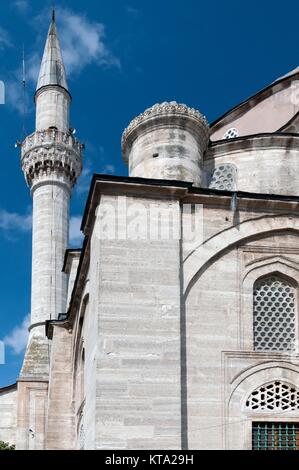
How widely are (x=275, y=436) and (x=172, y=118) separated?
522 cm

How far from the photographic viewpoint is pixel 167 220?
11188 mm

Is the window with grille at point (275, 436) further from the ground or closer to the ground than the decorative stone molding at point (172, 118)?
closer to the ground

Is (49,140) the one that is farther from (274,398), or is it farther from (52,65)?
(274,398)

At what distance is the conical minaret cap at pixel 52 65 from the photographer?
91.1 feet

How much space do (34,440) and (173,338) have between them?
11270 mm

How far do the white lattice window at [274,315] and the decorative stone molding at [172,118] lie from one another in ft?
10.0

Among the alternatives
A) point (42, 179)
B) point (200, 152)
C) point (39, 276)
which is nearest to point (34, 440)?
point (39, 276)

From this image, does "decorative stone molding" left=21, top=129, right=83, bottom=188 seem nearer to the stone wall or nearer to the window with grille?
the stone wall

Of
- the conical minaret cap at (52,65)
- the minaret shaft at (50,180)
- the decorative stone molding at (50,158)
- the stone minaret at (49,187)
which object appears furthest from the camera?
the conical minaret cap at (52,65)

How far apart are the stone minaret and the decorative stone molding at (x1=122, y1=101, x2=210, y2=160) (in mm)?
11215

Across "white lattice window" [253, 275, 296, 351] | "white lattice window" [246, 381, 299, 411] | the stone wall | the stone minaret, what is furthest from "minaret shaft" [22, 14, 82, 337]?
"white lattice window" [246, 381, 299, 411]

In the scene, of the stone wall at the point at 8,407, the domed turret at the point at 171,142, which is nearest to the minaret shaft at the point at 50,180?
the stone wall at the point at 8,407

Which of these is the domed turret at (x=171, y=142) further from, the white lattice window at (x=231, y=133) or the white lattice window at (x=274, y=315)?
the white lattice window at (x=231, y=133)

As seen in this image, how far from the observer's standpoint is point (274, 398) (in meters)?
10.9
